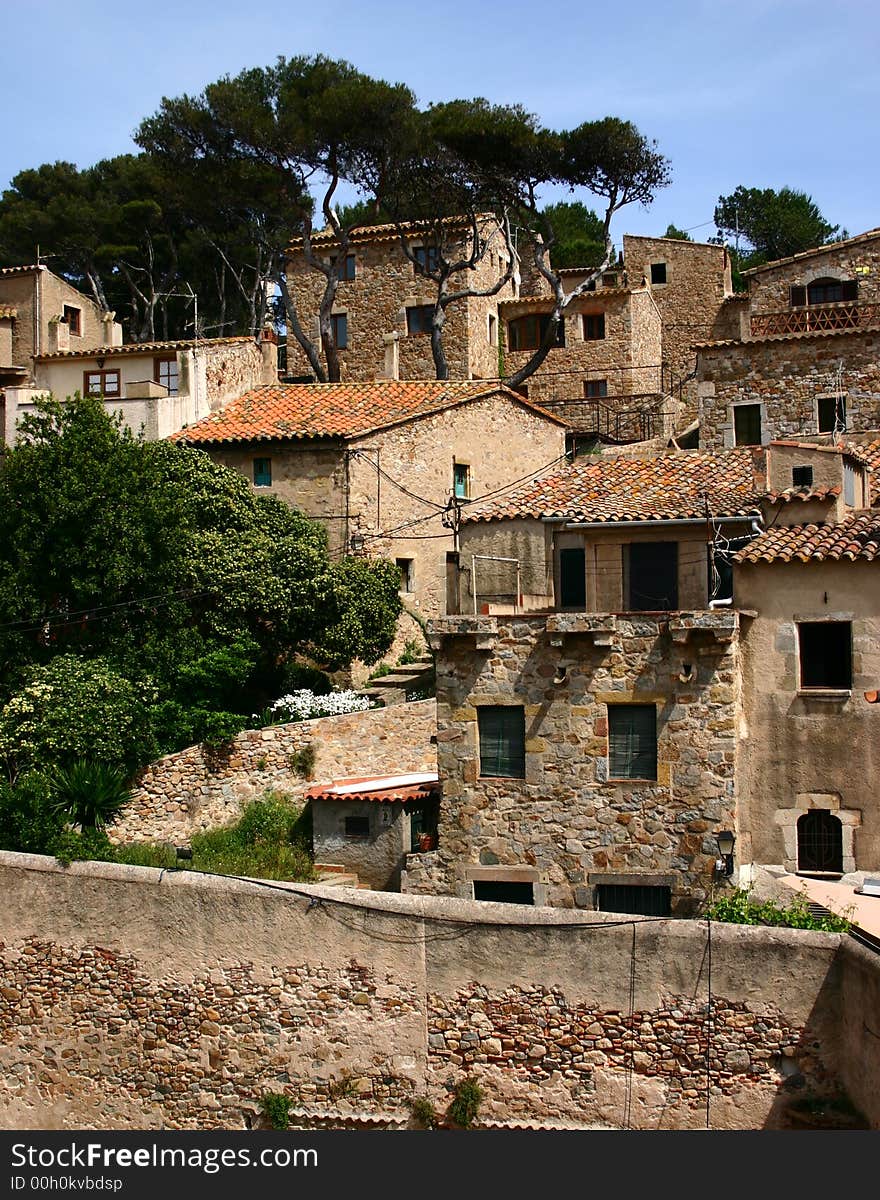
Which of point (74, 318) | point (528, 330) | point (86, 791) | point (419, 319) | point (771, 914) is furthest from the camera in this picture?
point (528, 330)

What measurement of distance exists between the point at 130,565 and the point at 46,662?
261 cm

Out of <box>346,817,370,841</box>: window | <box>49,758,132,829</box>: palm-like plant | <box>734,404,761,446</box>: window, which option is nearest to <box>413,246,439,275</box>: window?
<box>734,404,761,446</box>: window

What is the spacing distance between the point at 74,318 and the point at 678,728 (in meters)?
35.0

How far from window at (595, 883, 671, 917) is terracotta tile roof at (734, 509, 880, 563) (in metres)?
5.04

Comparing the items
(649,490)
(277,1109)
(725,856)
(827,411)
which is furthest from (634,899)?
(827,411)

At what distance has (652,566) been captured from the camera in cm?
2430

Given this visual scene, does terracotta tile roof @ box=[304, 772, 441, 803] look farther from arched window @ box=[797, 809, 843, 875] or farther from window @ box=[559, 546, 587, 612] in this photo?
arched window @ box=[797, 809, 843, 875]

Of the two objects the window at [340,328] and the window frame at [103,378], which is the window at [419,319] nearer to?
the window at [340,328]

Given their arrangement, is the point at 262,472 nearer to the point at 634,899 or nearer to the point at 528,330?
the point at 634,899

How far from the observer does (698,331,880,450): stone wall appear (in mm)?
37625

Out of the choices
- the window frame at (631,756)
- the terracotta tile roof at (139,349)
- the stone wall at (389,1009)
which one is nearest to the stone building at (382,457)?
the terracotta tile roof at (139,349)

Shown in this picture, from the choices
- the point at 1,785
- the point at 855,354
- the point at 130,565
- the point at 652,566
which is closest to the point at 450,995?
the point at 652,566

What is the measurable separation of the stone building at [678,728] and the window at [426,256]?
26744mm

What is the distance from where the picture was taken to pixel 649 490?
84.5 feet
